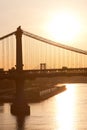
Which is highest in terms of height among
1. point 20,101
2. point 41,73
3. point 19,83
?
point 41,73

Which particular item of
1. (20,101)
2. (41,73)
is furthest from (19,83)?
(41,73)

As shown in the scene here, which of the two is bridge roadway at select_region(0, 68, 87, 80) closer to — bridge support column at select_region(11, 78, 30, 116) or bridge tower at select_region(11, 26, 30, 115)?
bridge tower at select_region(11, 26, 30, 115)

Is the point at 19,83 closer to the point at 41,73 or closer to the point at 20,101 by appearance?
the point at 20,101

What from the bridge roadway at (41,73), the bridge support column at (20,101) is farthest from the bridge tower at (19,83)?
the bridge roadway at (41,73)

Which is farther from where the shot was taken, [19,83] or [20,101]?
[19,83]

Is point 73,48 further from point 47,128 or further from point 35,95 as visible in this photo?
point 35,95

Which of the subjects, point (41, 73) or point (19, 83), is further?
point (19, 83)

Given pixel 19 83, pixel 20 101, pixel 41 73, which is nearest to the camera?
pixel 41 73

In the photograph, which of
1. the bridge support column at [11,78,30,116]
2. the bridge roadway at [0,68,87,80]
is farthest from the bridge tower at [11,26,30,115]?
the bridge roadway at [0,68,87,80]

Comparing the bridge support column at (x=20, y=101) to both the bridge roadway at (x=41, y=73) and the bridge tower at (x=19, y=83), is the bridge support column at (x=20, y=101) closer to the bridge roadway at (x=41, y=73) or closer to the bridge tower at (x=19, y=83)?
the bridge tower at (x=19, y=83)

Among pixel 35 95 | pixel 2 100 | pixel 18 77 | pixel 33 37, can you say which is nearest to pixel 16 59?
pixel 18 77

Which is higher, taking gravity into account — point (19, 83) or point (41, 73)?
point (41, 73)

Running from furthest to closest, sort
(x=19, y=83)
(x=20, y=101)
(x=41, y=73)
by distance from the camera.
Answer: (x=19, y=83)
(x=20, y=101)
(x=41, y=73)

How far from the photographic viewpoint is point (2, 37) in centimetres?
5494
